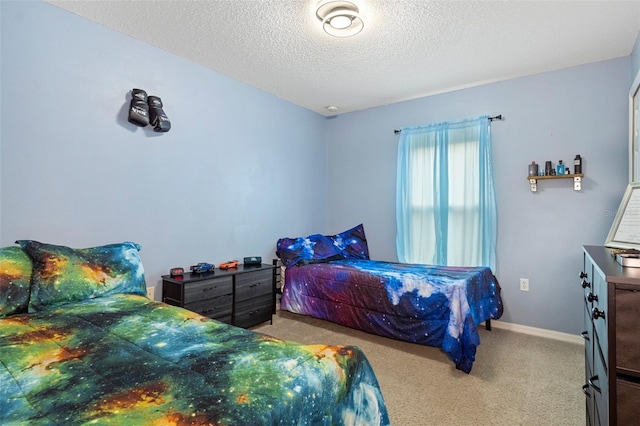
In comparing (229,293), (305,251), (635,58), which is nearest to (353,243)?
(305,251)

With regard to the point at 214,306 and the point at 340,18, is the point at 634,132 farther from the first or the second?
the point at 214,306

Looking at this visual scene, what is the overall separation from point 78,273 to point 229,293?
124cm

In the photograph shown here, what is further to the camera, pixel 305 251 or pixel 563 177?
pixel 305 251

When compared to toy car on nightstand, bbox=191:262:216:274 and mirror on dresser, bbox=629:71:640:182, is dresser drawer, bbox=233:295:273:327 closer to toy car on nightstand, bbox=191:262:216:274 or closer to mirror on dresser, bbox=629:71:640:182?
toy car on nightstand, bbox=191:262:216:274

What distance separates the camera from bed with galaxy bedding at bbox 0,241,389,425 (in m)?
0.84

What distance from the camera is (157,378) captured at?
3.31 ft

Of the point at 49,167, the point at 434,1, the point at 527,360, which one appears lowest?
the point at 527,360

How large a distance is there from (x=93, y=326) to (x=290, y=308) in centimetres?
218

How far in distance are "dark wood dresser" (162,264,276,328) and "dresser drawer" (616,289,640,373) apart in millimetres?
2543

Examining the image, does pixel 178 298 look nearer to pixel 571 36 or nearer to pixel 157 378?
pixel 157 378

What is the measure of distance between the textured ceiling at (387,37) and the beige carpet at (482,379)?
2565 millimetres

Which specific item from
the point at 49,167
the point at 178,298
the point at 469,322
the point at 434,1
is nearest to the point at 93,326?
the point at 178,298

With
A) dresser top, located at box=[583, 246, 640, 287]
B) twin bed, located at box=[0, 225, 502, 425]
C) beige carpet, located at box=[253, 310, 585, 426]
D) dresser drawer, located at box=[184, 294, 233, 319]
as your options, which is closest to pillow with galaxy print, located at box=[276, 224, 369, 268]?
beige carpet, located at box=[253, 310, 585, 426]

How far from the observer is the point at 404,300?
271 cm
